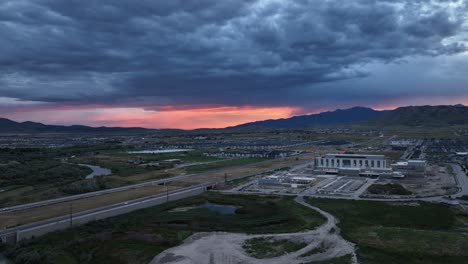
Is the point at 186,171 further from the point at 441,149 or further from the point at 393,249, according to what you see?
the point at 441,149

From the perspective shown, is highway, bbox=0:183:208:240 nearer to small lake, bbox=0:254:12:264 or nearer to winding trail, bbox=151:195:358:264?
small lake, bbox=0:254:12:264

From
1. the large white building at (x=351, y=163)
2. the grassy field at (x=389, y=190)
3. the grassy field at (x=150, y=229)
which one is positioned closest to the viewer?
the grassy field at (x=150, y=229)

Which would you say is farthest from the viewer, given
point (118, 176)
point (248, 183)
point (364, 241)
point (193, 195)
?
point (118, 176)

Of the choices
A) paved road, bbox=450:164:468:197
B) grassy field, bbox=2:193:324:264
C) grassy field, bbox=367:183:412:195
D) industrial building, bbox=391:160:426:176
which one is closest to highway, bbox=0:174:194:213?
grassy field, bbox=2:193:324:264

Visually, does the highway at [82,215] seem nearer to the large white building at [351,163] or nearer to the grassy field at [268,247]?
the grassy field at [268,247]

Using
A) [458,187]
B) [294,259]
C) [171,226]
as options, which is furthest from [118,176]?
[458,187]

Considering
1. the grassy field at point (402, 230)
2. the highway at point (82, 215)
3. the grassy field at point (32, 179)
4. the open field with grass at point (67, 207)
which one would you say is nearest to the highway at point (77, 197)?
the open field with grass at point (67, 207)

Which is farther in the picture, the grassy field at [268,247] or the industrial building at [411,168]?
the industrial building at [411,168]

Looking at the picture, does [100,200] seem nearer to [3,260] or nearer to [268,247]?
[3,260]
